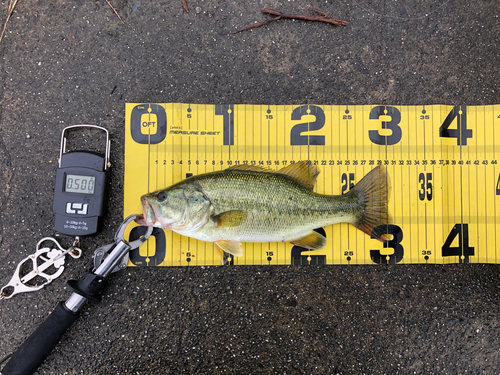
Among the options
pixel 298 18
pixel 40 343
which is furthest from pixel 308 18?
pixel 40 343

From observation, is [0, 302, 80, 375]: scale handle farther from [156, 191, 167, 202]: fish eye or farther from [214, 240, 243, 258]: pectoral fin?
[214, 240, 243, 258]: pectoral fin

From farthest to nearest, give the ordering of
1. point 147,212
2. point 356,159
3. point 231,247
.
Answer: point 356,159
point 231,247
point 147,212

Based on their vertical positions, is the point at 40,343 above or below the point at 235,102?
below

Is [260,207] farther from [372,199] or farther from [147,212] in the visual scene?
[372,199]

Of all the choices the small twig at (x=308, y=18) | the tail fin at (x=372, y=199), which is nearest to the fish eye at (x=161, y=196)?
the tail fin at (x=372, y=199)

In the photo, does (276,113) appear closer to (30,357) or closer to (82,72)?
(82,72)

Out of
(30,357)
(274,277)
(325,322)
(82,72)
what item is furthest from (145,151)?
(325,322)

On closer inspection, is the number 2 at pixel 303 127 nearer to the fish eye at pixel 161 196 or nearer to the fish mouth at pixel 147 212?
the fish eye at pixel 161 196
